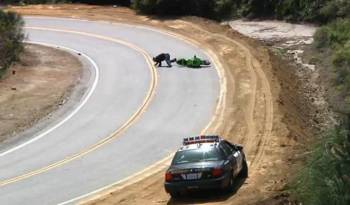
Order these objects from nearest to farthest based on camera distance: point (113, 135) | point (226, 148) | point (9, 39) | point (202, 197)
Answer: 1. point (202, 197)
2. point (226, 148)
3. point (113, 135)
4. point (9, 39)

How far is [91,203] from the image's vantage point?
22094mm

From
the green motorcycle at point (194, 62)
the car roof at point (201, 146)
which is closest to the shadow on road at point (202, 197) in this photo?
the car roof at point (201, 146)

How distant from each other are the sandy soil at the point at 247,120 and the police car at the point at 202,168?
549 millimetres

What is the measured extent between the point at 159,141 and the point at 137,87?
415 inches

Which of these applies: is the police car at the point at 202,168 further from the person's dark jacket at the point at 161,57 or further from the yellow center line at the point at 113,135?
the person's dark jacket at the point at 161,57

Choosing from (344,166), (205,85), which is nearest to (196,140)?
(344,166)

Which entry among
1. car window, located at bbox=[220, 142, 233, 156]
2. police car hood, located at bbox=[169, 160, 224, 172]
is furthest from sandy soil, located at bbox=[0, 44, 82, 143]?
police car hood, located at bbox=[169, 160, 224, 172]

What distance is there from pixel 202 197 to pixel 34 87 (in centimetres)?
2135

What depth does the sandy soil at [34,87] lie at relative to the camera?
34.3m

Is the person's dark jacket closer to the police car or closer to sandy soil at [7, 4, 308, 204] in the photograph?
sandy soil at [7, 4, 308, 204]

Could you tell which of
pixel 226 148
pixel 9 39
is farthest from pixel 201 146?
pixel 9 39

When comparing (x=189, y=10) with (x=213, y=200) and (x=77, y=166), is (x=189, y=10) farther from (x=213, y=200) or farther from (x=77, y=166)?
(x=213, y=200)

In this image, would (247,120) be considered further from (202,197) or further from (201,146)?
(202,197)

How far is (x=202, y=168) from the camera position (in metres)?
20.3
